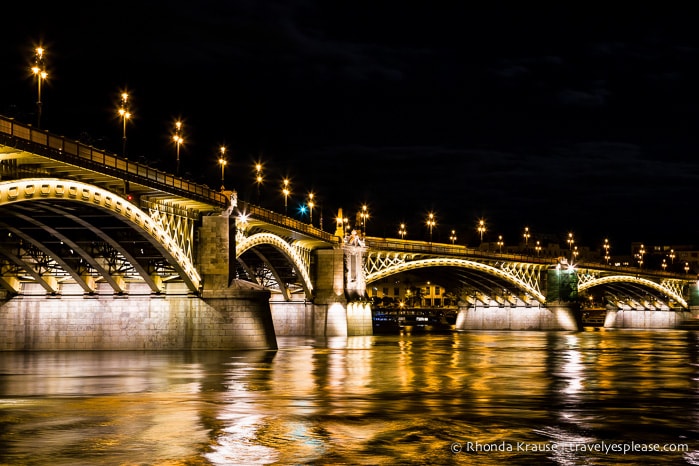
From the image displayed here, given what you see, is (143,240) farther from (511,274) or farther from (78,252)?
(511,274)

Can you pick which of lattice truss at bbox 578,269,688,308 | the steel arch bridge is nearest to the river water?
the steel arch bridge

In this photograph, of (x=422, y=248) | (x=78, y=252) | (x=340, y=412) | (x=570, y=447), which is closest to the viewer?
(x=570, y=447)

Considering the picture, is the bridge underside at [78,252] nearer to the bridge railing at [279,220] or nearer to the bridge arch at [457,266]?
the bridge railing at [279,220]

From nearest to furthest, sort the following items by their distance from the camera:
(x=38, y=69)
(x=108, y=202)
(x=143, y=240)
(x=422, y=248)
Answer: (x=38, y=69), (x=108, y=202), (x=143, y=240), (x=422, y=248)

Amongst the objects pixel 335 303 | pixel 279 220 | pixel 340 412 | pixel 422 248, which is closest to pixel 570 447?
pixel 340 412

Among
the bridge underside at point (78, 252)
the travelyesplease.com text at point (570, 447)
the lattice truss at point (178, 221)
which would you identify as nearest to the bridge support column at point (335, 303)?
the bridge underside at point (78, 252)

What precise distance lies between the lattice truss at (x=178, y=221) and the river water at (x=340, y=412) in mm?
8665

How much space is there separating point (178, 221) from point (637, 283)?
108631mm

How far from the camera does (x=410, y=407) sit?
34.2 meters

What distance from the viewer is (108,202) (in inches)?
2181

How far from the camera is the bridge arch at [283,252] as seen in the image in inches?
3014

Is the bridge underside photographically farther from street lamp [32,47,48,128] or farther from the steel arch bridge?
the steel arch bridge

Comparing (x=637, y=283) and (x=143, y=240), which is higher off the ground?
(x=637, y=283)

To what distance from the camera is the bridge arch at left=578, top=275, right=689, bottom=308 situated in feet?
497
